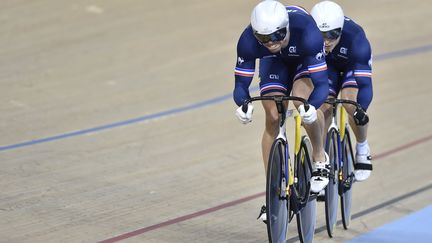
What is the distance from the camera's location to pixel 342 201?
567 cm

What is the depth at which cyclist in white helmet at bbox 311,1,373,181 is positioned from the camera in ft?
17.5

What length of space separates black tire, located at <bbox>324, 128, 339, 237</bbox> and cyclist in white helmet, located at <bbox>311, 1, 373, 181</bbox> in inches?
5.4

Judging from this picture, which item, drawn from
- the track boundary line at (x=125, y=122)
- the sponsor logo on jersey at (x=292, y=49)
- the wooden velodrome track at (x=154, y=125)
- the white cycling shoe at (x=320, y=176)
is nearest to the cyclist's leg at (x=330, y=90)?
the white cycling shoe at (x=320, y=176)

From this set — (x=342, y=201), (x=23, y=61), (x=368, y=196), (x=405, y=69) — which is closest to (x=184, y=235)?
(x=342, y=201)

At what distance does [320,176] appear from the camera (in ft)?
16.8

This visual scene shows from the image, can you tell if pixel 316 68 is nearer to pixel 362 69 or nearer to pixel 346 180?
pixel 362 69

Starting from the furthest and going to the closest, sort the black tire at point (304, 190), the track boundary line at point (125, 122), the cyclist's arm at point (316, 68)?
the track boundary line at point (125, 122)
the black tire at point (304, 190)
the cyclist's arm at point (316, 68)

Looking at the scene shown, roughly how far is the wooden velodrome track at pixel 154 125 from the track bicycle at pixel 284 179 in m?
0.48

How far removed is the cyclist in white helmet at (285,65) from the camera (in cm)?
465

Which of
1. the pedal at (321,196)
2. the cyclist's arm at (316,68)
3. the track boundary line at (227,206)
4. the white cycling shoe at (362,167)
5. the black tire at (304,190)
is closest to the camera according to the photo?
the cyclist's arm at (316,68)

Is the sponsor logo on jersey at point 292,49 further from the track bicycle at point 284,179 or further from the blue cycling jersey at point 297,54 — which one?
the track bicycle at point 284,179

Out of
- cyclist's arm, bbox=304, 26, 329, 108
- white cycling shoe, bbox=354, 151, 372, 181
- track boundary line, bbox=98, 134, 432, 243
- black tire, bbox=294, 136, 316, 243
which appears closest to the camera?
cyclist's arm, bbox=304, 26, 329, 108

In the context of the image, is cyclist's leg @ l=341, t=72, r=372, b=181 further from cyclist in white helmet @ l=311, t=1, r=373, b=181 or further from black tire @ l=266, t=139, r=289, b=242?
black tire @ l=266, t=139, r=289, b=242

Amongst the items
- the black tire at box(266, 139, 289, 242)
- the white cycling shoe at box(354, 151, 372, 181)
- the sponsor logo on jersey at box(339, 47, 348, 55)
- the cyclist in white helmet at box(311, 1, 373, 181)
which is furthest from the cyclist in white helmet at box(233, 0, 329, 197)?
the white cycling shoe at box(354, 151, 372, 181)
